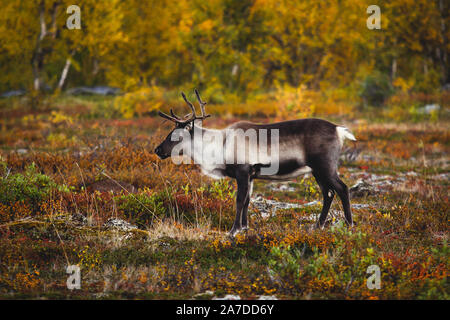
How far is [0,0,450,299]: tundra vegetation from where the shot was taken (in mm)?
5207

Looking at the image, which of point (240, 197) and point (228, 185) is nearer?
point (240, 197)

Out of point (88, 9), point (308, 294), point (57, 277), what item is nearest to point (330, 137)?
point (308, 294)

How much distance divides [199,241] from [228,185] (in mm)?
3863

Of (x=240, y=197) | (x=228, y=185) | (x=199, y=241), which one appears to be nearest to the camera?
(x=199, y=241)

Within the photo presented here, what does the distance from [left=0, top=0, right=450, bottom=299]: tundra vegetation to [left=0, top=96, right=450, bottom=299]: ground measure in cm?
3

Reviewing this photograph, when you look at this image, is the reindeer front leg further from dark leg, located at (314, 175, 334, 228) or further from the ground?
dark leg, located at (314, 175, 334, 228)

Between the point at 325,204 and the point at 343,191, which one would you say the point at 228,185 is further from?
the point at 343,191

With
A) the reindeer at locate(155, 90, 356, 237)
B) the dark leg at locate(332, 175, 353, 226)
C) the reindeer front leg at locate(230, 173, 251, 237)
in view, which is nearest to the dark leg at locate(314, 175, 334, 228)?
the reindeer at locate(155, 90, 356, 237)

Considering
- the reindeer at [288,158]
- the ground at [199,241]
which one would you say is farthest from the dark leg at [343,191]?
the ground at [199,241]

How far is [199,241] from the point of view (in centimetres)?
632

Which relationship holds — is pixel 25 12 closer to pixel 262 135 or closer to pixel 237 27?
pixel 237 27

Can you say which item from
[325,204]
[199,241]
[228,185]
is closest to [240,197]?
[199,241]

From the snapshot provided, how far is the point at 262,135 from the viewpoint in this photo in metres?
6.65

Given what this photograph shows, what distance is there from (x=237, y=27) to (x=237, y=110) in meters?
5.23
